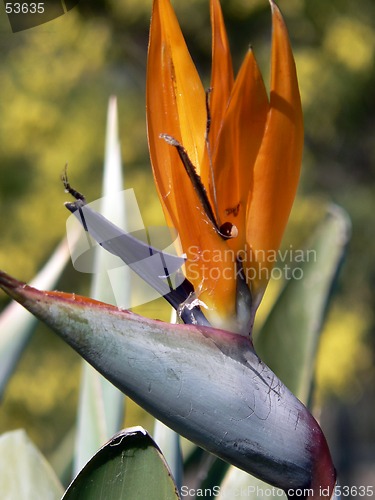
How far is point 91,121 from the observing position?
2631 millimetres

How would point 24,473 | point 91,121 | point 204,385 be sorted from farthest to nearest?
point 91,121, point 24,473, point 204,385

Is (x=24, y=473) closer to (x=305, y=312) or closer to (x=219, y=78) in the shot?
(x=305, y=312)

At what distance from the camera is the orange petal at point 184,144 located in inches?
19.8

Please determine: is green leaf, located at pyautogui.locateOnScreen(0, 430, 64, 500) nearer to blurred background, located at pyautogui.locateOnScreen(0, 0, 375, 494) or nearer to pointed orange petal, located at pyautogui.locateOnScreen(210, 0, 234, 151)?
pointed orange petal, located at pyautogui.locateOnScreen(210, 0, 234, 151)

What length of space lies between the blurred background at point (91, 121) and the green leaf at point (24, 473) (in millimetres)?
1707

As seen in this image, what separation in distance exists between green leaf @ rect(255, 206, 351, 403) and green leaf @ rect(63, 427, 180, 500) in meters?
0.30

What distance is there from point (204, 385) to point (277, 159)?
0.17 m

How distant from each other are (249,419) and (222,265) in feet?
0.37

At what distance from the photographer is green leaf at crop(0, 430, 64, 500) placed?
28.6 inches

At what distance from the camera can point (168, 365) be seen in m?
0.44

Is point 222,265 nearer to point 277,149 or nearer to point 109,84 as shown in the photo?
point 277,149

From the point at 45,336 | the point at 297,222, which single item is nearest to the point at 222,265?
the point at 297,222

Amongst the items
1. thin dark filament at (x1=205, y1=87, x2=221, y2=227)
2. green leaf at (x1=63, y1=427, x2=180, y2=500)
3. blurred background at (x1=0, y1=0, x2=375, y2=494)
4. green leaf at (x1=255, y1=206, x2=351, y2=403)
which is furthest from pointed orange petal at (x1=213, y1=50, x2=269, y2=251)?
blurred background at (x1=0, y1=0, x2=375, y2=494)

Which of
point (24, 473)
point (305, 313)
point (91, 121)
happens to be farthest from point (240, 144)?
point (91, 121)
